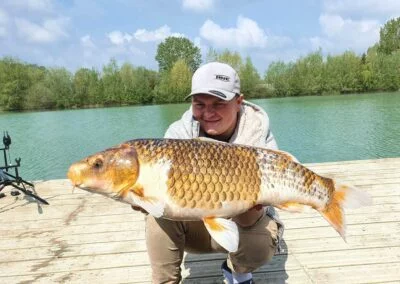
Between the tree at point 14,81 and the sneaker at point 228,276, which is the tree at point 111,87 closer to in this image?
the tree at point 14,81

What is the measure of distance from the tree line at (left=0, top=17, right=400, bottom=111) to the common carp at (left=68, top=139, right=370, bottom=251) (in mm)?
40259

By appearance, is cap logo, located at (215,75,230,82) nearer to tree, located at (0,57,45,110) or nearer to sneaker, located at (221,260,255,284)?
sneaker, located at (221,260,255,284)

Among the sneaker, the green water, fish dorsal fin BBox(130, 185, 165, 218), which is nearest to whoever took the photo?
fish dorsal fin BBox(130, 185, 165, 218)

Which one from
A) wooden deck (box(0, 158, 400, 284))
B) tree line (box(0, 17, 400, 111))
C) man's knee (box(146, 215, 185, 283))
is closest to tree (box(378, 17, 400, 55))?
tree line (box(0, 17, 400, 111))

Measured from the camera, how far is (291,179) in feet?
5.36

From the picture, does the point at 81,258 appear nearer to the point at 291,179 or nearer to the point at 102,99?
the point at 291,179

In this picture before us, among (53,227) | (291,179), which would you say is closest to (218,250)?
(291,179)

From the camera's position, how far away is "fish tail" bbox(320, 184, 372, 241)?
1.65 meters

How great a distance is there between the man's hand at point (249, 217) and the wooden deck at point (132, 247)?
508mm

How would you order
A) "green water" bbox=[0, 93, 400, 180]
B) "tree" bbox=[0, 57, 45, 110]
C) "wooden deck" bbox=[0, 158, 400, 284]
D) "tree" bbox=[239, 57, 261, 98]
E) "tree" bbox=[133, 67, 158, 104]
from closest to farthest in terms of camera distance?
1. "wooden deck" bbox=[0, 158, 400, 284]
2. "green water" bbox=[0, 93, 400, 180]
3. "tree" bbox=[0, 57, 45, 110]
4. "tree" bbox=[239, 57, 261, 98]
5. "tree" bbox=[133, 67, 158, 104]

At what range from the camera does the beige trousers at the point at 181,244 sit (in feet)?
6.09

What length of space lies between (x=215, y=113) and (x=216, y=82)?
16 cm

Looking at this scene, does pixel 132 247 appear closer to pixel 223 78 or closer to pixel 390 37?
pixel 223 78

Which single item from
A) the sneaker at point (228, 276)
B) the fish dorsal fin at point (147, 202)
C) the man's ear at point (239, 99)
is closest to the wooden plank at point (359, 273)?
the sneaker at point (228, 276)
